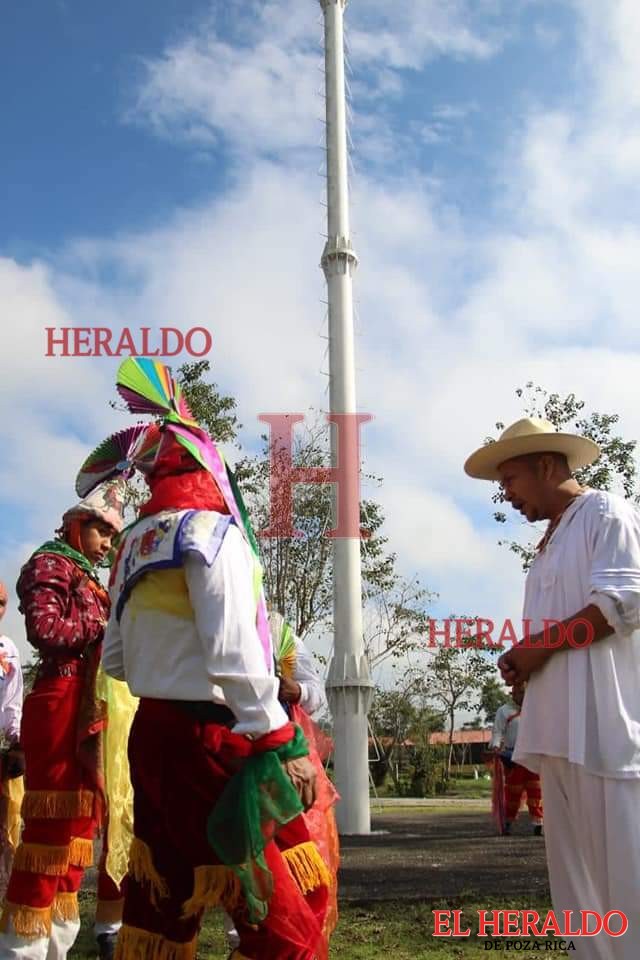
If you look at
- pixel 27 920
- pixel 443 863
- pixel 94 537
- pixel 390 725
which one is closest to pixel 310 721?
pixel 94 537

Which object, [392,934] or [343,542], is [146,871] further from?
[343,542]

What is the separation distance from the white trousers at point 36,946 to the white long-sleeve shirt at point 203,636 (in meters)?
1.53

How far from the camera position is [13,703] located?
19.5 ft

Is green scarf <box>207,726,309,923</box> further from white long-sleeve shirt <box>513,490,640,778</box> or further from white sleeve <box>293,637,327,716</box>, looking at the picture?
white sleeve <box>293,637,327,716</box>

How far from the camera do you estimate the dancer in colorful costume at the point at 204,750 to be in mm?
2410

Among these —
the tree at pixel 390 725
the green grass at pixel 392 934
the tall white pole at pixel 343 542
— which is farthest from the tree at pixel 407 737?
the green grass at pixel 392 934

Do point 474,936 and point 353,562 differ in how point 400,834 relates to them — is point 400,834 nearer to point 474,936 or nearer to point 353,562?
point 353,562

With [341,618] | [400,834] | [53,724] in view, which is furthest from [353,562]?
[53,724]

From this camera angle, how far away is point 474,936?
4.85m

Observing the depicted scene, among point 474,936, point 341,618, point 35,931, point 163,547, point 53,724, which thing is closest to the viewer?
point 163,547

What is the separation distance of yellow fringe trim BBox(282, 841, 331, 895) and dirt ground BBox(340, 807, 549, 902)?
344 centimetres

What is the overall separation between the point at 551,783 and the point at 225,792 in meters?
1.30

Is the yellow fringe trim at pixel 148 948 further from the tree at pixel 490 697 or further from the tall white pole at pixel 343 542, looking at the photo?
the tree at pixel 490 697

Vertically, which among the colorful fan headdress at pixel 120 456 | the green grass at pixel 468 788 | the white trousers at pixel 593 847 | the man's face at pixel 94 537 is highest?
the colorful fan headdress at pixel 120 456
